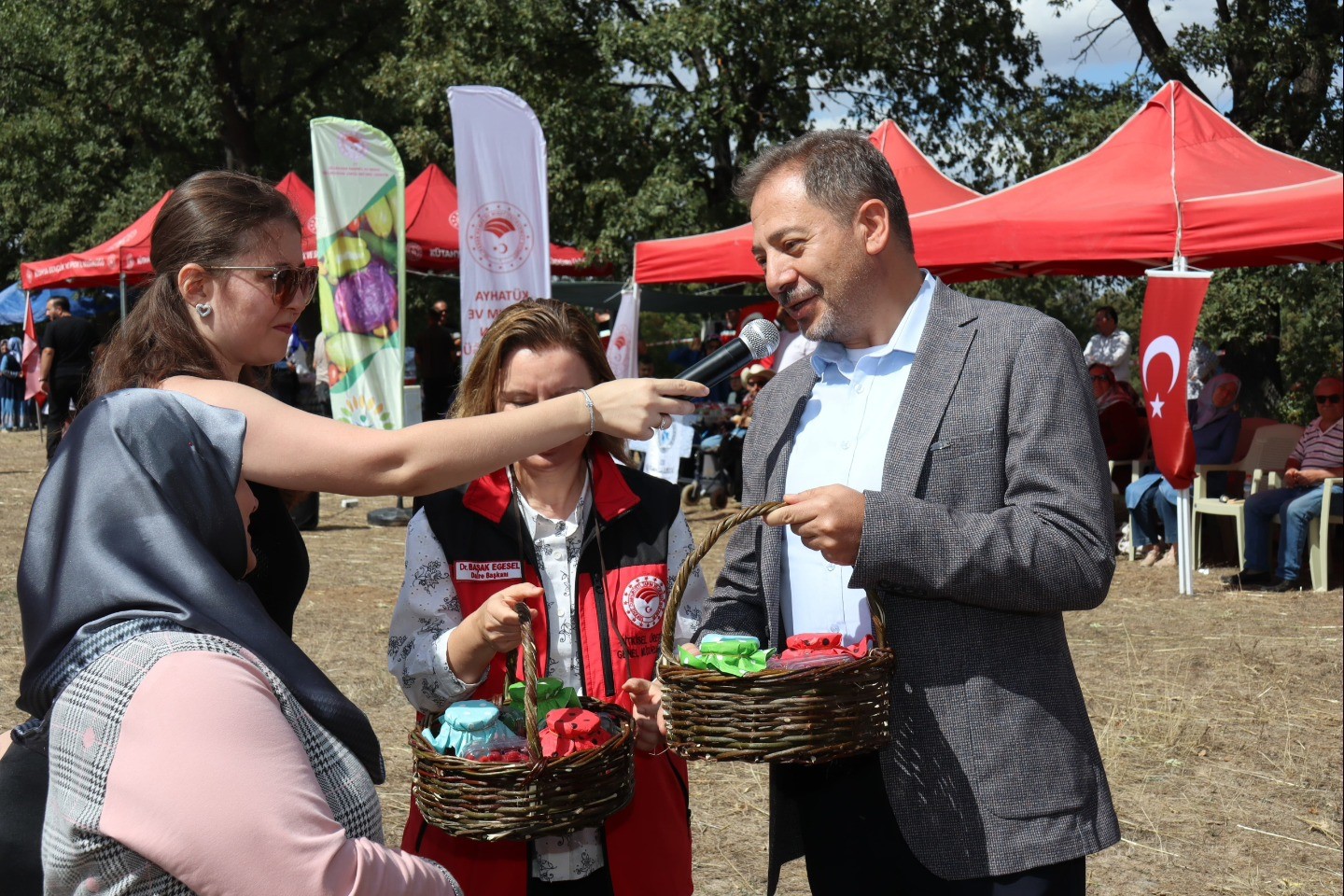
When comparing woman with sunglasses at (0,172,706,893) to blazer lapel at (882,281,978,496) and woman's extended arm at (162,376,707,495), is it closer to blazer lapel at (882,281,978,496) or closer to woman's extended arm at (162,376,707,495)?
woman's extended arm at (162,376,707,495)

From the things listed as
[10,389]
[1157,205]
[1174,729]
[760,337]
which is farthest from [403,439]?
[10,389]

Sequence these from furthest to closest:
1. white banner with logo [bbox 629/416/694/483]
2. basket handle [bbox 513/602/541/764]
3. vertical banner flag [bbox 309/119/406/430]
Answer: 1. white banner with logo [bbox 629/416/694/483]
2. vertical banner flag [bbox 309/119/406/430]
3. basket handle [bbox 513/602/541/764]

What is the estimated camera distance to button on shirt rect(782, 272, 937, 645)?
2.29 meters

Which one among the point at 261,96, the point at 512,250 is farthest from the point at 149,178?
the point at 512,250

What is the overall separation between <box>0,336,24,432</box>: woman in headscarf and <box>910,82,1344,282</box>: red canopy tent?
74.4ft

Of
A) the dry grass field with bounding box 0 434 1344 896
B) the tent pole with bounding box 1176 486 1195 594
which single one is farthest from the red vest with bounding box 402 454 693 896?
the tent pole with bounding box 1176 486 1195 594

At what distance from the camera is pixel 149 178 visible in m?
29.4

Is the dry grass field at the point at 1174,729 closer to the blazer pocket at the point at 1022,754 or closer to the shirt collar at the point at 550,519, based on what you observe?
the shirt collar at the point at 550,519

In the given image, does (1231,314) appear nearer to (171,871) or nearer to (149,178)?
(171,871)

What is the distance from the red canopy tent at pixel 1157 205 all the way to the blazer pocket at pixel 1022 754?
21.4ft

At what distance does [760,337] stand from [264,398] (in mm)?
933

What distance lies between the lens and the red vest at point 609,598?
2.45m

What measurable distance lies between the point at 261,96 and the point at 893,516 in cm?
2949

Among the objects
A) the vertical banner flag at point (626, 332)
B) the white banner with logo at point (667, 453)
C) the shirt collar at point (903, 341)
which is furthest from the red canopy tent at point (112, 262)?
the shirt collar at point (903, 341)
